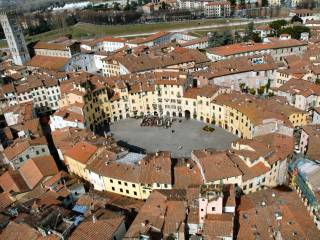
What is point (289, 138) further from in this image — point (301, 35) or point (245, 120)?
point (301, 35)

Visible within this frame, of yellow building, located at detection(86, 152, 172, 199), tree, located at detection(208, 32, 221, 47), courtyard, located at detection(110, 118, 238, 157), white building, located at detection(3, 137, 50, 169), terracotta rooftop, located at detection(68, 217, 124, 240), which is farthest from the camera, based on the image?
tree, located at detection(208, 32, 221, 47)

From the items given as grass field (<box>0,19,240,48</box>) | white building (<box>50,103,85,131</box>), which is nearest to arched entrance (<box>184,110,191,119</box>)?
white building (<box>50,103,85,131</box>)

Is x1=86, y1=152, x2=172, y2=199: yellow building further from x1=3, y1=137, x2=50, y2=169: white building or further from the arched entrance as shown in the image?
the arched entrance

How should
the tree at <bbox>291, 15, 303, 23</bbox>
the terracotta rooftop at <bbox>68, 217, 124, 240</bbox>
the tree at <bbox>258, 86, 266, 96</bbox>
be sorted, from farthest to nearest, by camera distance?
the tree at <bbox>291, 15, 303, 23</bbox>
the tree at <bbox>258, 86, 266, 96</bbox>
the terracotta rooftop at <bbox>68, 217, 124, 240</bbox>

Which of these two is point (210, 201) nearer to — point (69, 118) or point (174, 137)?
point (174, 137)

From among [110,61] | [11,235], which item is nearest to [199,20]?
[110,61]

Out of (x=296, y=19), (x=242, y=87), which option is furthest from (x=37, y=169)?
(x=296, y=19)

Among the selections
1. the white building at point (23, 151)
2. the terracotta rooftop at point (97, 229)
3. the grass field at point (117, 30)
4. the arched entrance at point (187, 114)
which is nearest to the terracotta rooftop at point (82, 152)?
the white building at point (23, 151)
